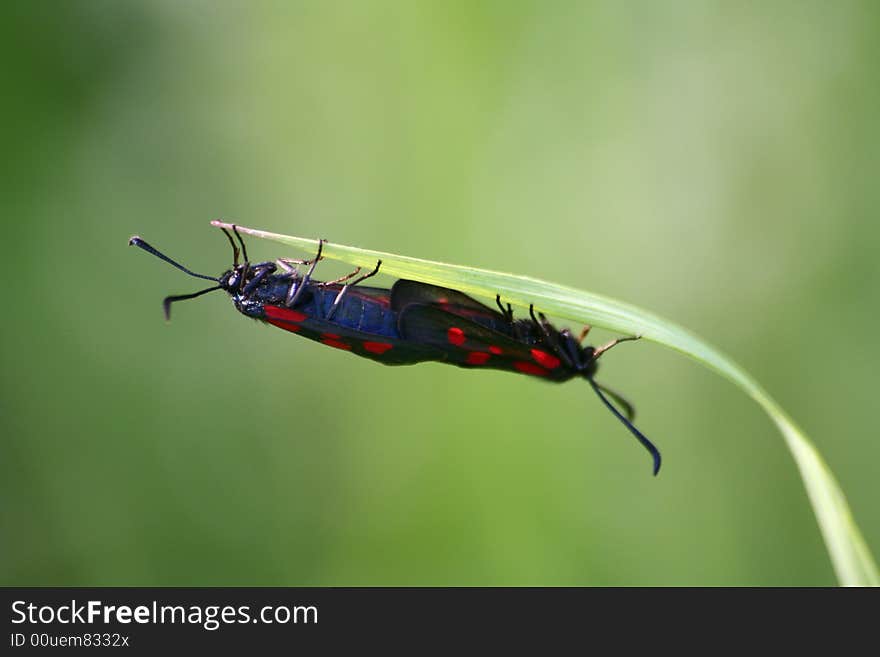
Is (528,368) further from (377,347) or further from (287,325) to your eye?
(287,325)

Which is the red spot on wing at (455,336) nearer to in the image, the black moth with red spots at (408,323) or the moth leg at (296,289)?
the black moth with red spots at (408,323)

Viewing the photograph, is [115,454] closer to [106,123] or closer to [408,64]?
[106,123]

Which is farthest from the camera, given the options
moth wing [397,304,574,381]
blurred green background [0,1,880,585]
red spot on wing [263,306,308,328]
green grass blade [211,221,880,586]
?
blurred green background [0,1,880,585]

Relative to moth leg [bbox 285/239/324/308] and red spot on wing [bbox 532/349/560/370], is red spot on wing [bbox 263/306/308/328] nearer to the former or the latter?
moth leg [bbox 285/239/324/308]

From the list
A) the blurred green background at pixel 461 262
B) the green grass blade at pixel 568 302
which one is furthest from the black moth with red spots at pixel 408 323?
the blurred green background at pixel 461 262

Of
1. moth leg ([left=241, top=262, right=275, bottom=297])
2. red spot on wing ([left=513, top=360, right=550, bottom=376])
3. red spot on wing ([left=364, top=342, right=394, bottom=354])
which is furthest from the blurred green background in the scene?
moth leg ([left=241, top=262, right=275, bottom=297])

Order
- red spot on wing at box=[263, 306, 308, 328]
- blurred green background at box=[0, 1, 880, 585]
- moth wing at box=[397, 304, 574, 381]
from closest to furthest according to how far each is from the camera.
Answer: moth wing at box=[397, 304, 574, 381] → red spot on wing at box=[263, 306, 308, 328] → blurred green background at box=[0, 1, 880, 585]

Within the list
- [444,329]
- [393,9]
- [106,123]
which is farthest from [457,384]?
[106,123]
